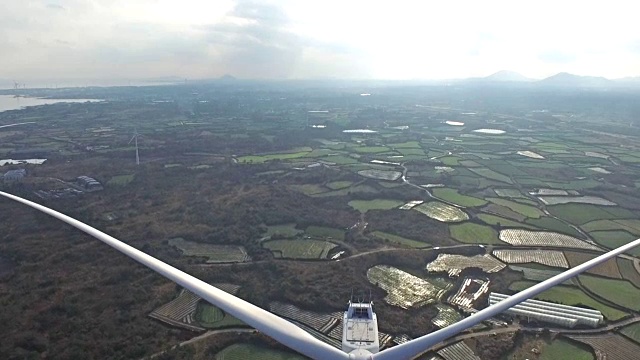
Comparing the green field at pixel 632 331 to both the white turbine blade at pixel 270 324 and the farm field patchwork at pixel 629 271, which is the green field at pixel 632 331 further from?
the white turbine blade at pixel 270 324

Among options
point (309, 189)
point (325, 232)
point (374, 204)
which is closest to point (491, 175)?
point (374, 204)

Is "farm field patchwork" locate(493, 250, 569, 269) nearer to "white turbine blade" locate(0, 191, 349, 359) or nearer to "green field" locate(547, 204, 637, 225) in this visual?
"green field" locate(547, 204, 637, 225)

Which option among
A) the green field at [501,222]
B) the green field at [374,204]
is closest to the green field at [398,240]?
the green field at [374,204]

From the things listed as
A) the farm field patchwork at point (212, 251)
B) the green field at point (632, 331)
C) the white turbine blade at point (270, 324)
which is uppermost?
the white turbine blade at point (270, 324)

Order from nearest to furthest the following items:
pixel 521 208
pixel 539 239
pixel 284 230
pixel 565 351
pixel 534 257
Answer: pixel 565 351, pixel 534 257, pixel 539 239, pixel 284 230, pixel 521 208

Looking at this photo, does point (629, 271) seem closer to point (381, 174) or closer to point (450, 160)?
point (381, 174)
